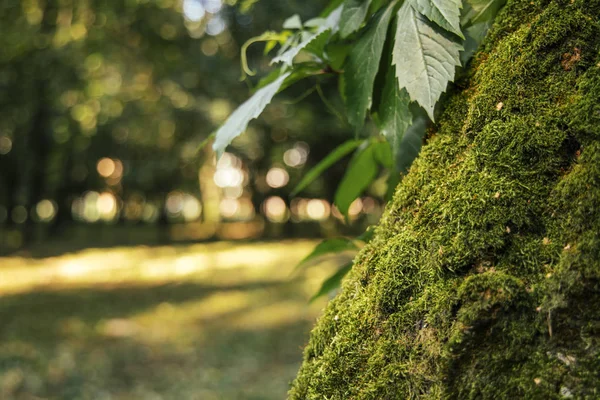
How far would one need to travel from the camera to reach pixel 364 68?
105cm

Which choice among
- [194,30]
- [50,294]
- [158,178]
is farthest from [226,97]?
[158,178]

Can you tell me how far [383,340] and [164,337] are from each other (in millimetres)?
8189

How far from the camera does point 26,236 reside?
61.8 feet

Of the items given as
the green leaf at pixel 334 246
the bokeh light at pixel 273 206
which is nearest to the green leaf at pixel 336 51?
the green leaf at pixel 334 246

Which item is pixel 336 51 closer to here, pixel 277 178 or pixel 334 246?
pixel 334 246

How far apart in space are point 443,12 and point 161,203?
89.9 ft

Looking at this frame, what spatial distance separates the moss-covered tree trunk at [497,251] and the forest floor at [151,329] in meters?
3.25

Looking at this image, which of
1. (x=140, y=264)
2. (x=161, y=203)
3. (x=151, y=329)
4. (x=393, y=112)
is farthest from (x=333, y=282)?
(x=161, y=203)

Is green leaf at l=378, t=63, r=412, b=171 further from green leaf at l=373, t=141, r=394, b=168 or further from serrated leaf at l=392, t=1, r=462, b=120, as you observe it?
green leaf at l=373, t=141, r=394, b=168

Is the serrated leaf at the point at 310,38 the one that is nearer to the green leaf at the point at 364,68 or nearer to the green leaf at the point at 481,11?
the green leaf at the point at 364,68

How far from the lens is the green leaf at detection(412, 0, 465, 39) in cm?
89

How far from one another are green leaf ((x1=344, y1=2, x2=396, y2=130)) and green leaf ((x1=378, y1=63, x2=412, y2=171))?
0.03 m

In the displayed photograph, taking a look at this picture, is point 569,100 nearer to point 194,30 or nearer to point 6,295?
point 6,295

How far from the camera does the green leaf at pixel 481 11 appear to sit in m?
1.06
